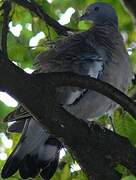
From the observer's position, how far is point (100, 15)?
5.28 meters

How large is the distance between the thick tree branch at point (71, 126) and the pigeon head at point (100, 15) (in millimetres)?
2089

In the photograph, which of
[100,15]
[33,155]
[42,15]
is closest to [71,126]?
[33,155]

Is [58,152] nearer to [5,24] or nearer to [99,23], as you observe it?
[5,24]

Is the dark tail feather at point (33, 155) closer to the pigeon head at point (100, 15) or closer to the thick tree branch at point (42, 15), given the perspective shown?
the thick tree branch at point (42, 15)

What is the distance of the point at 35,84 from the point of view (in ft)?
8.63

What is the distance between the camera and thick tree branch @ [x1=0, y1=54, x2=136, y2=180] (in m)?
2.58

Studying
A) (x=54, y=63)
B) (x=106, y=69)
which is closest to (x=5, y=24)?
(x=54, y=63)

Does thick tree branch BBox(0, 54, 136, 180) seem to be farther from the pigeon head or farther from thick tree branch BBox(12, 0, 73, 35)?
the pigeon head

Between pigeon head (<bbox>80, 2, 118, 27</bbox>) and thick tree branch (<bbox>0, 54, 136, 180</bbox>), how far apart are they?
209cm

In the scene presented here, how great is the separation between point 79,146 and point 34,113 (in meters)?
0.38

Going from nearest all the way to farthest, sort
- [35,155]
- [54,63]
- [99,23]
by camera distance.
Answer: [35,155]
[54,63]
[99,23]

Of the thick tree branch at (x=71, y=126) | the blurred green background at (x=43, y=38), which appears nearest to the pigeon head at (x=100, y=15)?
the blurred green background at (x=43, y=38)

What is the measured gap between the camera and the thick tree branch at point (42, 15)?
3860 millimetres

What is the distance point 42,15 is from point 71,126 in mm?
1459
